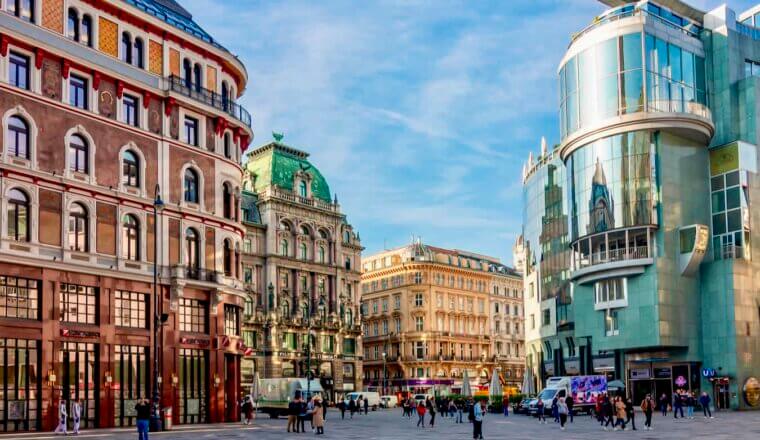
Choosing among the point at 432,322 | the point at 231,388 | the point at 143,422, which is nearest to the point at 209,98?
the point at 231,388

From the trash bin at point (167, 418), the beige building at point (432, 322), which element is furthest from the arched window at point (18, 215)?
the beige building at point (432, 322)

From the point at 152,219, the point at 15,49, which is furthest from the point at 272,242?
the point at 15,49

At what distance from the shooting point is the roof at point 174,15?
47.9 metres

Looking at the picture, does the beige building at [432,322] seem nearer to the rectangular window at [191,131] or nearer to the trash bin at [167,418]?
the rectangular window at [191,131]

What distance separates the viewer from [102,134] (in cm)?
4491

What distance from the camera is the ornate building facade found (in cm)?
4038

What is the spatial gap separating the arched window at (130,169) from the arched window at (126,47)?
486cm

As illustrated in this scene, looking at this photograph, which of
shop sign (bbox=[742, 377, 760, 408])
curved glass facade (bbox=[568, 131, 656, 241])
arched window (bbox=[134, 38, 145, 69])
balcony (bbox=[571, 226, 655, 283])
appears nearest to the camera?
arched window (bbox=[134, 38, 145, 69])

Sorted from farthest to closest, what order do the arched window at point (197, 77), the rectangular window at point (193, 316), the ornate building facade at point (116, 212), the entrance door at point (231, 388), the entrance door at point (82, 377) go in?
the entrance door at point (231, 388) → the arched window at point (197, 77) → the rectangular window at point (193, 316) → the entrance door at point (82, 377) → the ornate building facade at point (116, 212)

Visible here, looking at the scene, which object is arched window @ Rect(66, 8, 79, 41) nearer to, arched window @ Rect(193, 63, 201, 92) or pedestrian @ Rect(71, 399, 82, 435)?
arched window @ Rect(193, 63, 201, 92)

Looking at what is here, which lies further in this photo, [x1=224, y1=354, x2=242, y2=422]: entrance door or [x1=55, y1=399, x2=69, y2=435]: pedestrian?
[x1=224, y1=354, x2=242, y2=422]: entrance door

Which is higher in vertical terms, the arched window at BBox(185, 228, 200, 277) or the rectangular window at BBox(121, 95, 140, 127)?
the rectangular window at BBox(121, 95, 140, 127)

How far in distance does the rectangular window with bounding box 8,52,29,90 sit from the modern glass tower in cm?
4519

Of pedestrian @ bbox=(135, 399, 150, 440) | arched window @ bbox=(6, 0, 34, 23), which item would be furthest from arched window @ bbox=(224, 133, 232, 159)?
pedestrian @ bbox=(135, 399, 150, 440)
